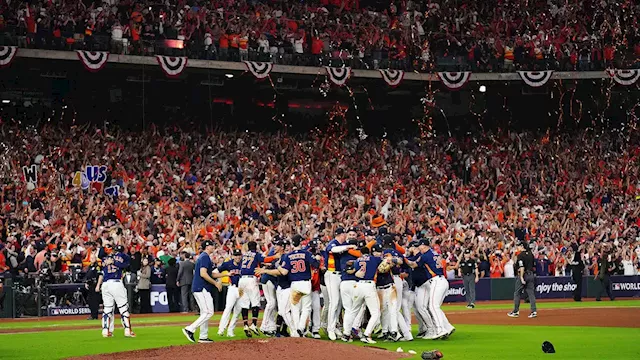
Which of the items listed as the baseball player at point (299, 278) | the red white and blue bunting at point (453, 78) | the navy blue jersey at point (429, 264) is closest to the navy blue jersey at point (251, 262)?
the baseball player at point (299, 278)

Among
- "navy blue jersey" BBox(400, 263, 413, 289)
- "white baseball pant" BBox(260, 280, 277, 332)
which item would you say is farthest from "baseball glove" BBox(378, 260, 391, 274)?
"white baseball pant" BBox(260, 280, 277, 332)

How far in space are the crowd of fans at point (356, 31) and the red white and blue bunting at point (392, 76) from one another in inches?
21.6

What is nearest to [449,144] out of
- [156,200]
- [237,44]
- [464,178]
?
[464,178]

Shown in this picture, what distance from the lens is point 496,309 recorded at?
29.4 m

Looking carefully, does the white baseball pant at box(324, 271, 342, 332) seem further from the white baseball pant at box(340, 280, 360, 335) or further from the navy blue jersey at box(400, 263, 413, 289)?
the navy blue jersey at box(400, 263, 413, 289)

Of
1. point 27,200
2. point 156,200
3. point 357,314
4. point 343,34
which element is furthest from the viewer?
point 343,34

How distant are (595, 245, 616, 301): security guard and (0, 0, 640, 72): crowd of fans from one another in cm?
1247

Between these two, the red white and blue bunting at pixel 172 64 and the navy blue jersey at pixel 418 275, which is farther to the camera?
the red white and blue bunting at pixel 172 64

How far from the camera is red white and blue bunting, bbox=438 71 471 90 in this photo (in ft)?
139

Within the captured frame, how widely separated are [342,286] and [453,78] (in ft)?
84.7

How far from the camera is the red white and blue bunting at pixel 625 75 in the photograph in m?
42.0

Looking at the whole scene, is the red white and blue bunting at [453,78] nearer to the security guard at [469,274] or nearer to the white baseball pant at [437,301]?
the security guard at [469,274]

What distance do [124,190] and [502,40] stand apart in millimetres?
19601

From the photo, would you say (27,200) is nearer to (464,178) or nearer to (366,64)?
(366,64)
